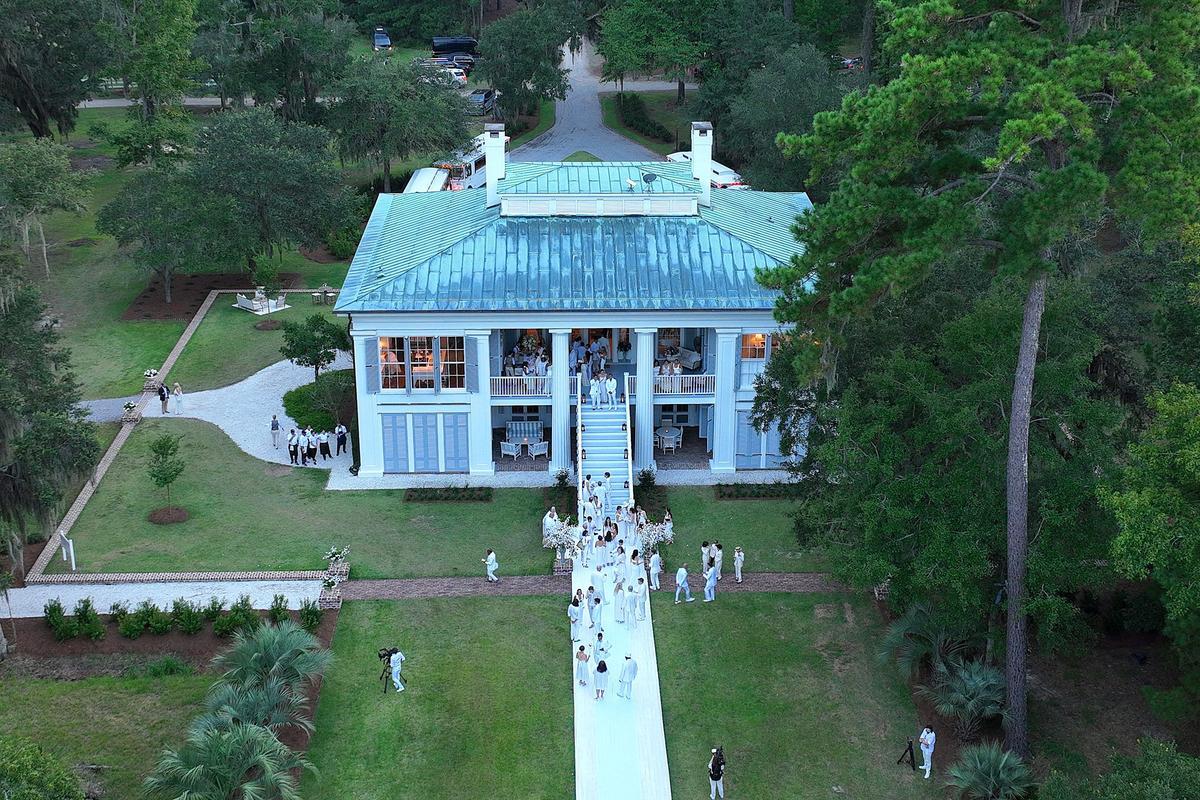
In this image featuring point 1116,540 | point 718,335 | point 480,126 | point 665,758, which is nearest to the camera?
point 1116,540

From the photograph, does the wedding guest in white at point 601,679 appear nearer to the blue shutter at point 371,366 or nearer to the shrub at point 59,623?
the shrub at point 59,623

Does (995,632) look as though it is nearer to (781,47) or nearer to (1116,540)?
(1116,540)

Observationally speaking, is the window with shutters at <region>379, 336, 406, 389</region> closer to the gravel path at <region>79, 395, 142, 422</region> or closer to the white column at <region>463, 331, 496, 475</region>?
the white column at <region>463, 331, 496, 475</region>

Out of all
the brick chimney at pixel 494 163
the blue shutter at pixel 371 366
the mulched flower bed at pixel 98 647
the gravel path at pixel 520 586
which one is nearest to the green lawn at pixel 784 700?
the gravel path at pixel 520 586

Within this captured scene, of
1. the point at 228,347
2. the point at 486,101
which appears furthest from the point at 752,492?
the point at 486,101

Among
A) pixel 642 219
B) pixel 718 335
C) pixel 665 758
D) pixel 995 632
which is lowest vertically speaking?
pixel 665 758

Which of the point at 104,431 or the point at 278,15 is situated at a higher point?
the point at 278,15

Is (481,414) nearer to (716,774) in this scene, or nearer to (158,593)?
(158,593)

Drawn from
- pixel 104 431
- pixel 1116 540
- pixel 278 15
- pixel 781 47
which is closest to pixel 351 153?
pixel 278 15
